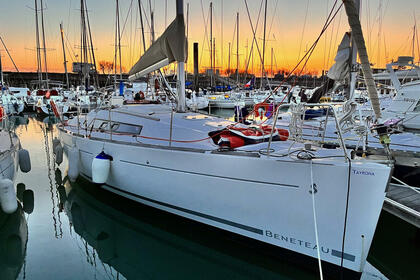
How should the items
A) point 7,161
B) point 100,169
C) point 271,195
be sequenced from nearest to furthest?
point 271,195, point 100,169, point 7,161

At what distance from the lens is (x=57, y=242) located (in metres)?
5.26

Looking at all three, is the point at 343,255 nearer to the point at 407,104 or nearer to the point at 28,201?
the point at 28,201

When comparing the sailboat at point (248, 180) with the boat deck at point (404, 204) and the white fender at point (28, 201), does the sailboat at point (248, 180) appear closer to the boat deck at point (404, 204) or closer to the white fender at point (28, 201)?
the boat deck at point (404, 204)

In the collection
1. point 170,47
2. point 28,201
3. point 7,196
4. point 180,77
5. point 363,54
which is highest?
point 170,47

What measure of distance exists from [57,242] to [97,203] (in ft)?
5.21

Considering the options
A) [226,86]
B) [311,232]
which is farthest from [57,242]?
[226,86]

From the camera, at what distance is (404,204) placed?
16.7 feet

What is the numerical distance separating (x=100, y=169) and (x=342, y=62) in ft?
16.4


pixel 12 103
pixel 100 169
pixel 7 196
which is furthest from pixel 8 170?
pixel 12 103

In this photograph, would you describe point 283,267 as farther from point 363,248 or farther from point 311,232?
point 363,248

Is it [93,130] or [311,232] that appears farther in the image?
[93,130]

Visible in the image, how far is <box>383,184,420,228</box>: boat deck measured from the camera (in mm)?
4719

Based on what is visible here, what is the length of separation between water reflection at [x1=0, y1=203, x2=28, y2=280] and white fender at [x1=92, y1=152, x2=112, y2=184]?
1505 mm

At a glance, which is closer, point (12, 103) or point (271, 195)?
point (271, 195)
